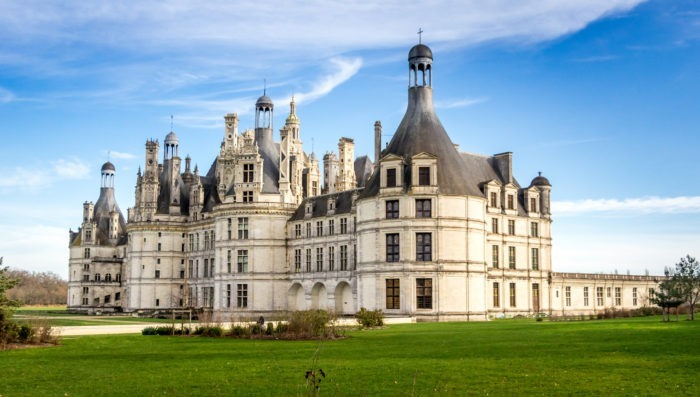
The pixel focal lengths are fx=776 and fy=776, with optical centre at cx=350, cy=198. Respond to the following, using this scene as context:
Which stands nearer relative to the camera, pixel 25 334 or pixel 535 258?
pixel 25 334

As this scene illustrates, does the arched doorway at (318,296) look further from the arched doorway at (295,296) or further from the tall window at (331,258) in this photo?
the arched doorway at (295,296)

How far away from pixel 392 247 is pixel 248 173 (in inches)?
782

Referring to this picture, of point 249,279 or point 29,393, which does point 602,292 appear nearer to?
A: point 249,279

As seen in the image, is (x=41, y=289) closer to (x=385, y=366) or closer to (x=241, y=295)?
(x=241, y=295)

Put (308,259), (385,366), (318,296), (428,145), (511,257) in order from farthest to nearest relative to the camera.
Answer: (308,259) → (318,296) → (511,257) → (428,145) → (385,366)

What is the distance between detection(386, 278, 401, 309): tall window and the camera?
57562 millimetres

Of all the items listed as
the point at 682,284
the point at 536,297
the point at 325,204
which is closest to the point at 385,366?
the point at 682,284

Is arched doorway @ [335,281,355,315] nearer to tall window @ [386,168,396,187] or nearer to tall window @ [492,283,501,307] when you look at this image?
tall window @ [386,168,396,187]

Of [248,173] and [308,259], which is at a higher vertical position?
[248,173]

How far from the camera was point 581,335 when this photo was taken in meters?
31.0

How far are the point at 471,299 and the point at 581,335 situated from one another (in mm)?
27049

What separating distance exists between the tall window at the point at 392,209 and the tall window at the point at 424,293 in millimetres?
5195

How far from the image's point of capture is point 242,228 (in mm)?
72500

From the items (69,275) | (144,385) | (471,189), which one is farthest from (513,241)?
(69,275)
